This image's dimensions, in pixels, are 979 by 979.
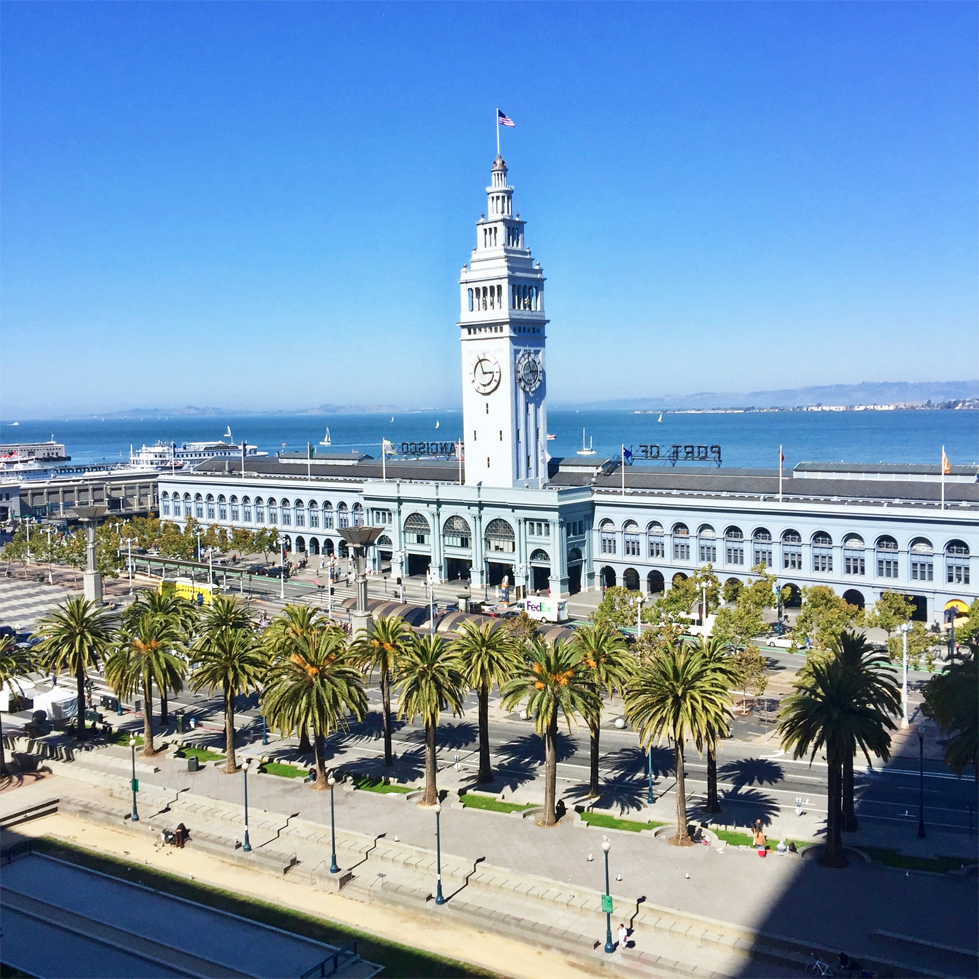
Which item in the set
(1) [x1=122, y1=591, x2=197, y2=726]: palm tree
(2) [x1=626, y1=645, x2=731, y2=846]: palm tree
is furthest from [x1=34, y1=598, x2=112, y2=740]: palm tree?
(2) [x1=626, y1=645, x2=731, y2=846]: palm tree

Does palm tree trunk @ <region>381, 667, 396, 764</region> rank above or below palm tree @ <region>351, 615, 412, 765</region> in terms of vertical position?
below

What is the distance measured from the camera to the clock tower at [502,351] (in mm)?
108125

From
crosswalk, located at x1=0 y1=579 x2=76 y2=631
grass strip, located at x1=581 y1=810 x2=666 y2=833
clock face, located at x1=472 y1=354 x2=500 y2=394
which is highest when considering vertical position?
clock face, located at x1=472 y1=354 x2=500 y2=394

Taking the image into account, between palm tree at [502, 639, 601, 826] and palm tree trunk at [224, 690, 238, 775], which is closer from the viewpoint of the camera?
palm tree at [502, 639, 601, 826]

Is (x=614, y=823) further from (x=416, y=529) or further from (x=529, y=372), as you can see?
(x=416, y=529)

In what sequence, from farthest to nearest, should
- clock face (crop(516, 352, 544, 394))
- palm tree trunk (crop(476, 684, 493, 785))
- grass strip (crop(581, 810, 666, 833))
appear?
clock face (crop(516, 352, 544, 394))
palm tree trunk (crop(476, 684, 493, 785))
grass strip (crop(581, 810, 666, 833))

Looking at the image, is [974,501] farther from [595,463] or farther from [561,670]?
[561,670]

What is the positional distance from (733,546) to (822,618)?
23.8m

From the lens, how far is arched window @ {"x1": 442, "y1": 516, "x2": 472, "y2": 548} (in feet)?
369

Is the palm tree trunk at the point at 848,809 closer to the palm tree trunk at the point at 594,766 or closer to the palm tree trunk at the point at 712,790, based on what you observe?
the palm tree trunk at the point at 712,790

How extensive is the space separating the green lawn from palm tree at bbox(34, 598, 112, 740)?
2545 cm

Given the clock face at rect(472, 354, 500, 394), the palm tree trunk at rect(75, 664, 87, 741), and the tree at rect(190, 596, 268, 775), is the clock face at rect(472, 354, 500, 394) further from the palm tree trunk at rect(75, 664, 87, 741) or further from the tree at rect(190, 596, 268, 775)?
the palm tree trunk at rect(75, 664, 87, 741)

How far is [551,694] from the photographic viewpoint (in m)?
50.4

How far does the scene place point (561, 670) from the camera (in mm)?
50938
